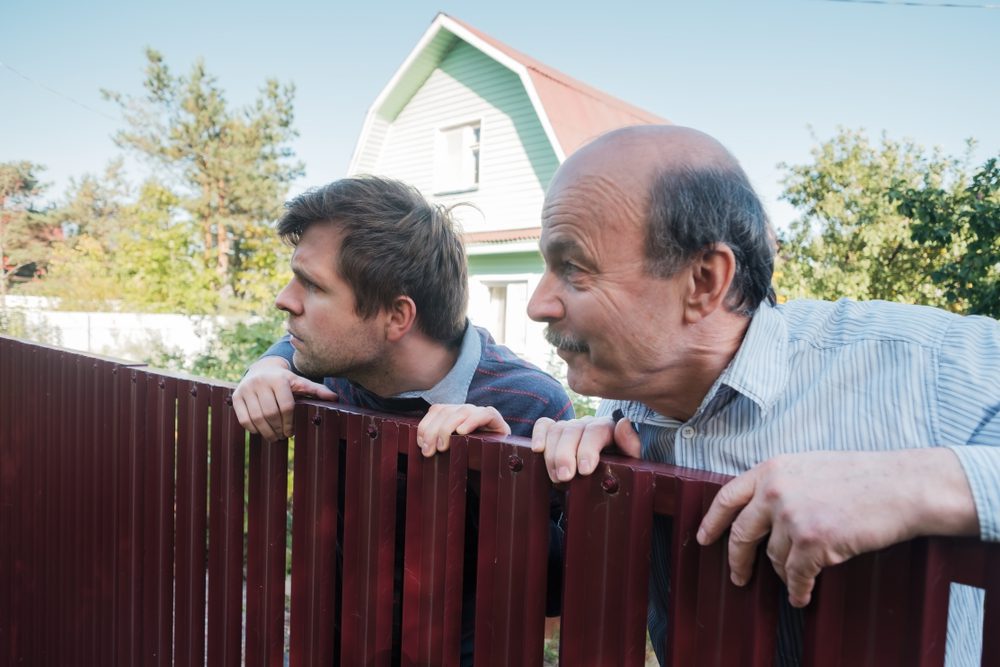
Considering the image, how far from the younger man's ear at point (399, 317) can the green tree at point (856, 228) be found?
28.5 feet

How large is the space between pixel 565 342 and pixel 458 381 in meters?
0.89

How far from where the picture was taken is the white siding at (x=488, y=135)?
11.4m

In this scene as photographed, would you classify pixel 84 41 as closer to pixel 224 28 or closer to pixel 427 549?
pixel 224 28

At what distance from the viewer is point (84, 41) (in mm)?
30797

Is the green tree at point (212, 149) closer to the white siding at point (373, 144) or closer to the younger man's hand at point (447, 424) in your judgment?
the white siding at point (373, 144)

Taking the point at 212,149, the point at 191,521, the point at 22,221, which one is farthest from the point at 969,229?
the point at 22,221

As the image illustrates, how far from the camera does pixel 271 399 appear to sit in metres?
1.77

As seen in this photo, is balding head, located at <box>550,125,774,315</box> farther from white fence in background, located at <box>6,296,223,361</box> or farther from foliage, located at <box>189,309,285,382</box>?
white fence in background, located at <box>6,296,223,361</box>

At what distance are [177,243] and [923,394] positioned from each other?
15.4 m

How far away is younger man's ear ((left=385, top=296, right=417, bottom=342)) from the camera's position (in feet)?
7.47

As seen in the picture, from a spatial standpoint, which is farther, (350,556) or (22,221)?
(22,221)

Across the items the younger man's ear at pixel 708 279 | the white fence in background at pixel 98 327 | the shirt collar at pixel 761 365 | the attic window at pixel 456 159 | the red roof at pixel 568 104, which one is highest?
the red roof at pixel 568 104

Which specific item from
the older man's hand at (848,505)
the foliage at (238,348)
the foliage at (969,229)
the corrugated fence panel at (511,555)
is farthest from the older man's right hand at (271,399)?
the foliage at (238,348)

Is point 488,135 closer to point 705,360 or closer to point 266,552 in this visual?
point 266,552
